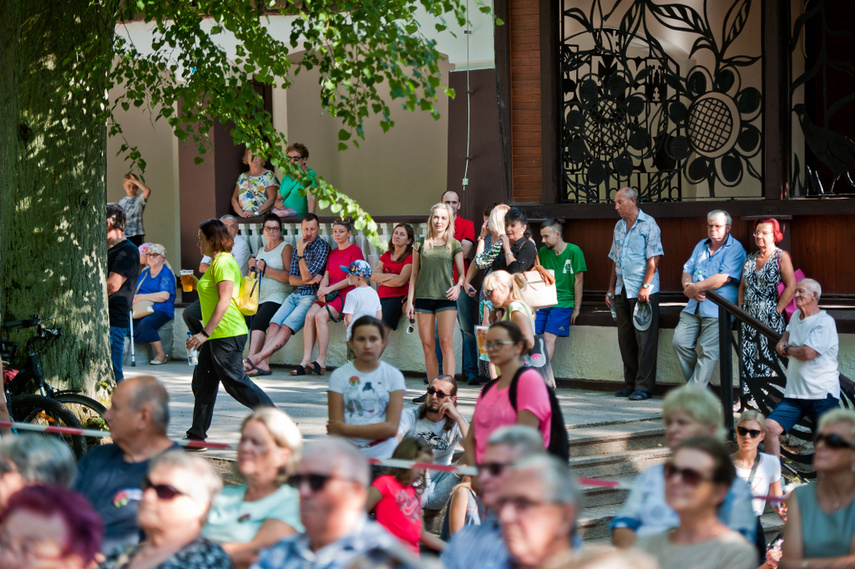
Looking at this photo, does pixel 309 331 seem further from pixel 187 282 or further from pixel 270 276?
pixel 187 282

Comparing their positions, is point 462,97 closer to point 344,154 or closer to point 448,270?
point 448,270

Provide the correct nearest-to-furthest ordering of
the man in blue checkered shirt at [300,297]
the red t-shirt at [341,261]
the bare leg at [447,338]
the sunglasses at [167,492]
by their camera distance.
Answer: the sunglasses at [167,492]
the bare leg at [447,338]
the red t-shirt at [341,261]
the man in blue checkered shirt at [300,297]

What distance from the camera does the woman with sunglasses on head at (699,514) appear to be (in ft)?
13.1

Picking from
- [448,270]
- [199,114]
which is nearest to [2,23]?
[199,114]

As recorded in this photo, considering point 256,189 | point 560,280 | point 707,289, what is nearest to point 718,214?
point 707,289

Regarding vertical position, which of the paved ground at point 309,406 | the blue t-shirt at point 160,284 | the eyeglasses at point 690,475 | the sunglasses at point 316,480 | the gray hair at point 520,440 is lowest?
the paved ground at point 309,406

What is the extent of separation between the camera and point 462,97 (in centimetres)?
1237

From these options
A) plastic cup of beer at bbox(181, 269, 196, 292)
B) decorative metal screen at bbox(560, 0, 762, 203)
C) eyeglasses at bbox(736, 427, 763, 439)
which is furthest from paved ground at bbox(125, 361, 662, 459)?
eyeglasses at bbox(736, 427, 763, 439)

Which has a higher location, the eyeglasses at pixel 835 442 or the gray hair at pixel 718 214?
the gray hair at pixel 718 214

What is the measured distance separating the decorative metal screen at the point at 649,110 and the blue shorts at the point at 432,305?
1.93 m

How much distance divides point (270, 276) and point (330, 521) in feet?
30.2

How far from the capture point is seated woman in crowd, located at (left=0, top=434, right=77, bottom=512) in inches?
177

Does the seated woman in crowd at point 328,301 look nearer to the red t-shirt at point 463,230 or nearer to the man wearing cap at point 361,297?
the man wearing cap at point 361,297

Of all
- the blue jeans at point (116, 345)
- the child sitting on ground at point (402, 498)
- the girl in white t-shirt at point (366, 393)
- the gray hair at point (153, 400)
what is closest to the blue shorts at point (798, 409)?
the child sitting on ground at point (402, 498)
